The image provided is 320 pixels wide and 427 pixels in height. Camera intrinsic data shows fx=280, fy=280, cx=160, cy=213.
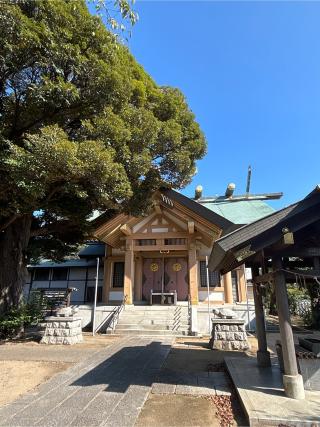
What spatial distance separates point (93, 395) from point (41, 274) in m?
16.7

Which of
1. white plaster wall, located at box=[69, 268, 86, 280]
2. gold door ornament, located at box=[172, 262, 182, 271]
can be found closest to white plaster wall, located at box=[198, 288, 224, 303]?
gold door ornament, located at box=[172, 262, 182, 271]

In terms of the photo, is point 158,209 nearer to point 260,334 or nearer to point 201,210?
point 201,210

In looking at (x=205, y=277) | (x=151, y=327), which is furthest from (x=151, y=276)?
(x=151, y=327)

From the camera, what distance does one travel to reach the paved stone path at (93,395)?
3.84 meters

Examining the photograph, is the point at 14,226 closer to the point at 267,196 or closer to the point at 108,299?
the point at 108,299

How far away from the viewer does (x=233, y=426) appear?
3701 mm

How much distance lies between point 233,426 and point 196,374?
234 cm

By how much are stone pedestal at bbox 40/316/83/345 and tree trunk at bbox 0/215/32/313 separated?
1.79 meters

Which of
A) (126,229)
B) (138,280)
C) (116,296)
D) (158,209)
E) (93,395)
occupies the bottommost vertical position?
(93,395)

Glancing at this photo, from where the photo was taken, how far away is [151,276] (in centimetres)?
1594

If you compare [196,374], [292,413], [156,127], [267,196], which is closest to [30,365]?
[196,374]

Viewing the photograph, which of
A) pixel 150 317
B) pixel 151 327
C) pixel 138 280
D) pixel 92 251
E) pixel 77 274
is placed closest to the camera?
pixel 151 327

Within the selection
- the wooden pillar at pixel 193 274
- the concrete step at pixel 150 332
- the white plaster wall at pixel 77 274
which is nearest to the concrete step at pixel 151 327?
the concrete step at pixel 150 332

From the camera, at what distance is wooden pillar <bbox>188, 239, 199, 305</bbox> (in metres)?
13.0
